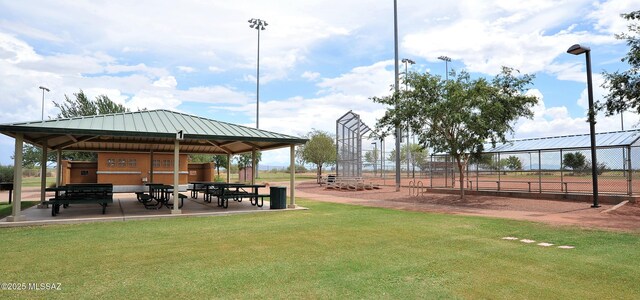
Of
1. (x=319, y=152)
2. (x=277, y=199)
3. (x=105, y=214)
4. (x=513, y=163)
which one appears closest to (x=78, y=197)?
(x=105, y=214)

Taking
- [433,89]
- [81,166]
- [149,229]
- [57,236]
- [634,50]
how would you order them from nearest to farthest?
[57,236], [149,229], [634,50], [433,89], [81,166]

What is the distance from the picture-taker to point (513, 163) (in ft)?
69.9

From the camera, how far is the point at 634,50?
12727mm

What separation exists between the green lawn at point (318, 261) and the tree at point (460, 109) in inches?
309

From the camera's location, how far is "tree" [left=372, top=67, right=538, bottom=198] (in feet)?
56.9

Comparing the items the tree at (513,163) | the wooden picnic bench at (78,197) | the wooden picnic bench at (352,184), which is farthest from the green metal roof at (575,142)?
the wooden picnic bench at (78,197)

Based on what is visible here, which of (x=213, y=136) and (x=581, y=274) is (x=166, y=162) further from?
(x=581, y=274)

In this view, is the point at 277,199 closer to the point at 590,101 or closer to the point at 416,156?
the point at 590,101

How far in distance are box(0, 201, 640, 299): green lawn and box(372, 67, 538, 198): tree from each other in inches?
309

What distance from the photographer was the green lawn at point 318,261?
5.05 m

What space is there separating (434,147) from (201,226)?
12.3 meters

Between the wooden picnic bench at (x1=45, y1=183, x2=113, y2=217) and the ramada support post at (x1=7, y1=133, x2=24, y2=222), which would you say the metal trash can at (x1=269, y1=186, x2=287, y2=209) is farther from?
the ramada support post at (x1=7, y1=133, x2=24, y2=222)

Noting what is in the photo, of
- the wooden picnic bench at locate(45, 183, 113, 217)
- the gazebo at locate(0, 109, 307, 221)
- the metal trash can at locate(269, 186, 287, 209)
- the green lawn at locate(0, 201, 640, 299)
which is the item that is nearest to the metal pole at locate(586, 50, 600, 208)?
the green lawn at locate(0, 201, 640, 299)

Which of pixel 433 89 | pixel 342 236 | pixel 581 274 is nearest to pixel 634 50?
pixel 433 89
